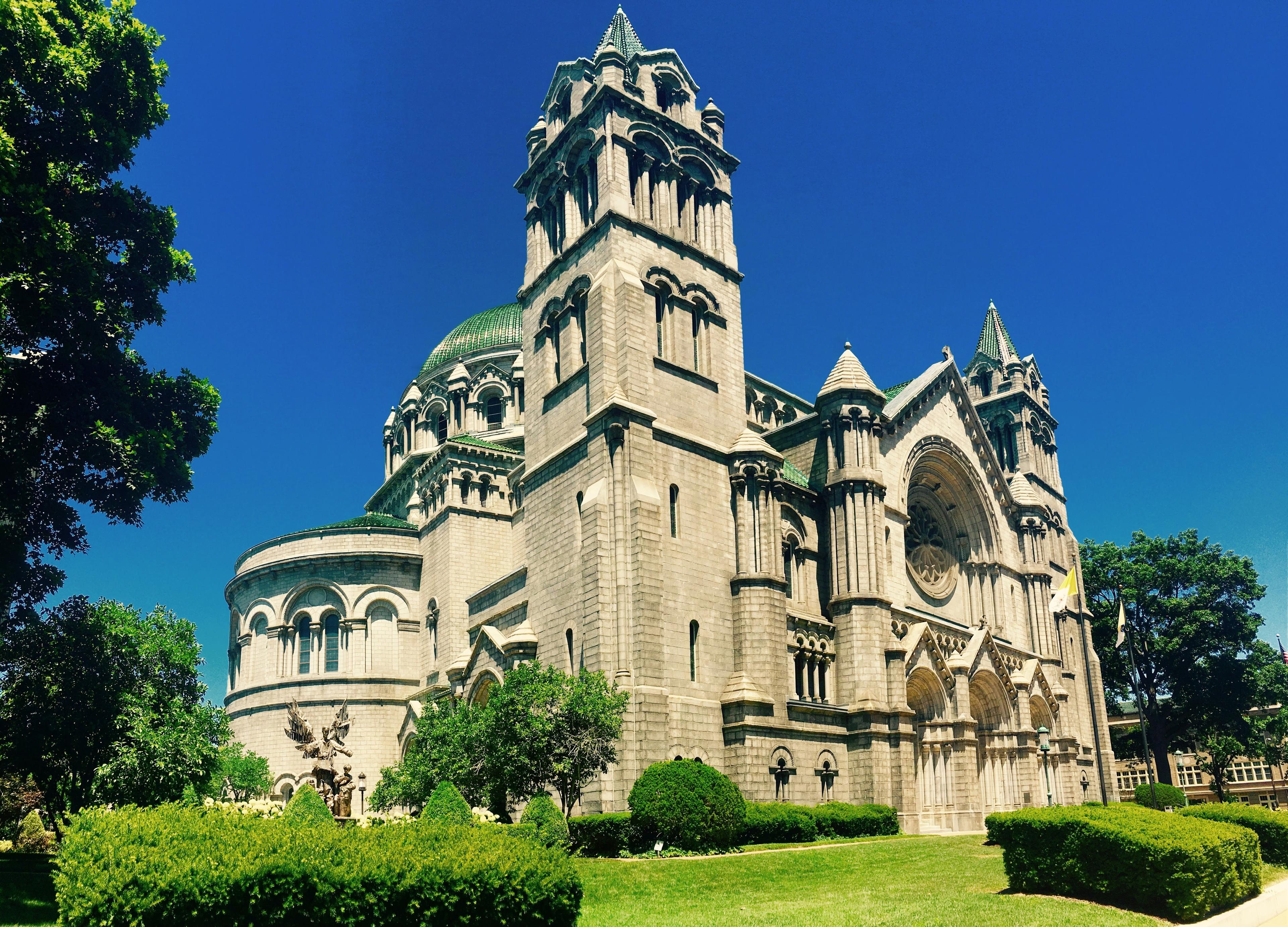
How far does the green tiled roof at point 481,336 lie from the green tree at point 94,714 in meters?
34.0

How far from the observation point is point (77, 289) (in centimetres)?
2512

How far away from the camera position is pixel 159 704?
103 feet

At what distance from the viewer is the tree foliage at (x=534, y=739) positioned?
91.0 ft

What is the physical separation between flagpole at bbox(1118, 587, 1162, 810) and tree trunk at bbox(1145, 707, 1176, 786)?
1.54 ft

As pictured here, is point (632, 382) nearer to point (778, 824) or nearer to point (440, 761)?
point (440, 761)

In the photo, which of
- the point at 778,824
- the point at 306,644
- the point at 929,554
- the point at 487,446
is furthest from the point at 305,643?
the point at 929,554

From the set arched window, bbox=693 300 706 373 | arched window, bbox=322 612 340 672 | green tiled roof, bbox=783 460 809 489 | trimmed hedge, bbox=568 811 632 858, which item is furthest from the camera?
arched window, bbox=322 612 340 672

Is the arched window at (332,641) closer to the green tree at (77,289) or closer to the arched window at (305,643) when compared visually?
the arched window at (305,643)

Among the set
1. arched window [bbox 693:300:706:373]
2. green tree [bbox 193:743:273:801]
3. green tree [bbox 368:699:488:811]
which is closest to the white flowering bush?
green tree [bbox 368:699:488:811]

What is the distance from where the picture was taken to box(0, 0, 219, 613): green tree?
23.8m

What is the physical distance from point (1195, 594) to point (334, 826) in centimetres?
6245

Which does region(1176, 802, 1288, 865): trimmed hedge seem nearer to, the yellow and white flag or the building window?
the building window

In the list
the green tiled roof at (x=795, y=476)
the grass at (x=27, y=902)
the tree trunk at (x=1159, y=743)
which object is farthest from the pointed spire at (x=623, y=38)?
the tree trunk at (x=1159, y=743)

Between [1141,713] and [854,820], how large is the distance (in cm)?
3422
